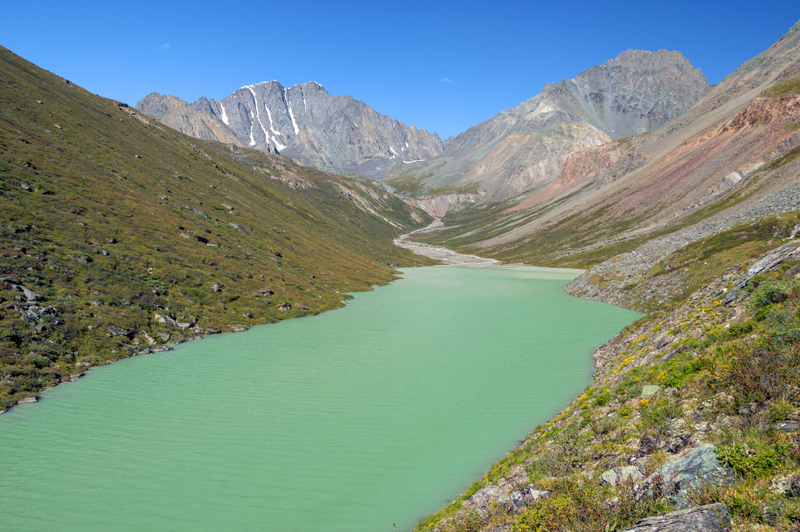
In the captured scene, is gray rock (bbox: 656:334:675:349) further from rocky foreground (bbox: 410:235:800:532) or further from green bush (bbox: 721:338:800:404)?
green bush (bbox: 721:338:800:404)

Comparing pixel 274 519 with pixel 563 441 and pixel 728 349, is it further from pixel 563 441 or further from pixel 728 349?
pixel 728 349

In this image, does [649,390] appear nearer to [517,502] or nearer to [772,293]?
[772,293]

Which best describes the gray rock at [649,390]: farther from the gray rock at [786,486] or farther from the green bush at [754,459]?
the gray rock at [786,486]

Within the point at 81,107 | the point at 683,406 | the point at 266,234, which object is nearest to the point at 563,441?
the point at 683,406

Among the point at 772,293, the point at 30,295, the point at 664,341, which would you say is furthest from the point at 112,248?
the point at 772,293

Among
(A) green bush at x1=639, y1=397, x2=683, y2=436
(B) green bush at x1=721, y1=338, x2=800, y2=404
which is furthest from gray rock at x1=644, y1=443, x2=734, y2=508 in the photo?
(B) green bush at x1=721, y1=338, x2=800, y2=404

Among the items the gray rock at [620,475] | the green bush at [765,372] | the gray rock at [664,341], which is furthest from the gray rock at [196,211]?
the green bush at [765,372]

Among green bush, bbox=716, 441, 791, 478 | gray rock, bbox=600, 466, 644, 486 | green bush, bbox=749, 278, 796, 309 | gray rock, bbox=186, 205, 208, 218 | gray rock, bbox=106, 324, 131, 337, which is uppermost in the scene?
gray rock, bbox=186, 205, 208, 218
